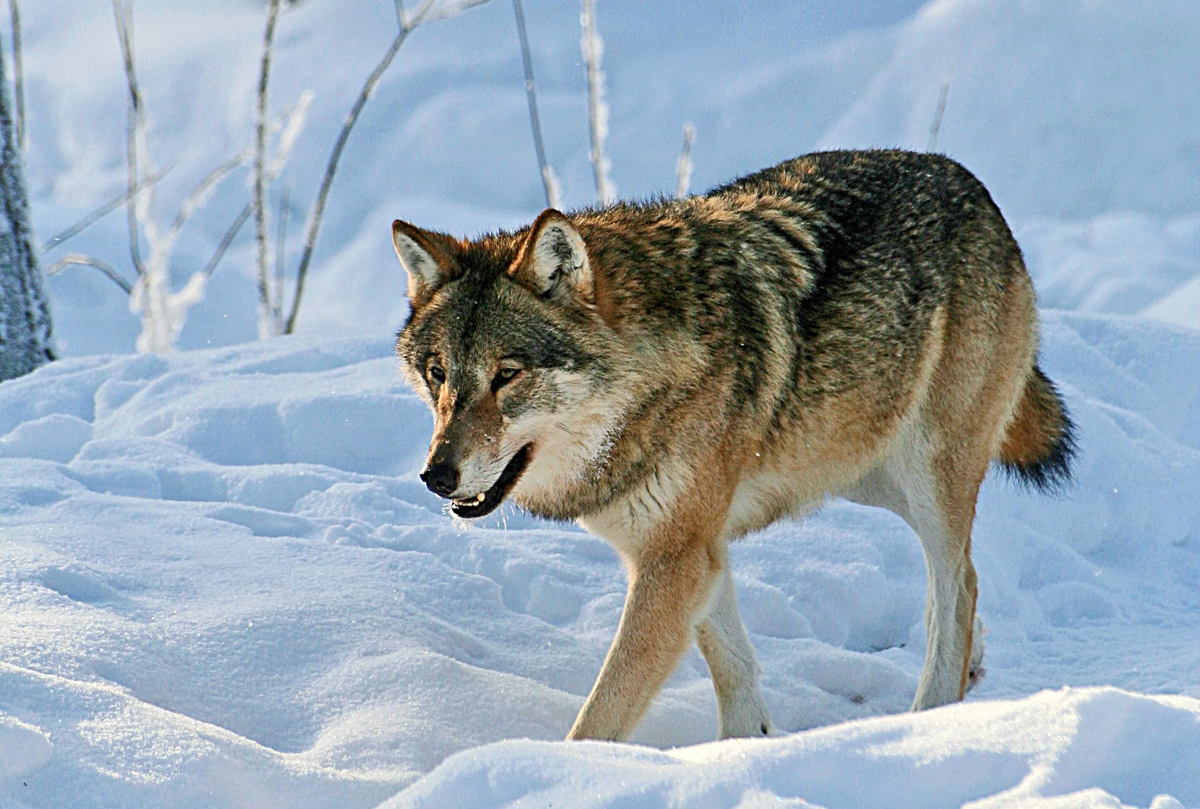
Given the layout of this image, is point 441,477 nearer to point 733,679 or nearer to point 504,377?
point 504,377

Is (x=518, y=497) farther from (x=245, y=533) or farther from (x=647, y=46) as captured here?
(x=647, y=46)

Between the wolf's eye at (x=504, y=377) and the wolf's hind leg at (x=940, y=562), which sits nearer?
the wolf's eye at (x=504, y=377)

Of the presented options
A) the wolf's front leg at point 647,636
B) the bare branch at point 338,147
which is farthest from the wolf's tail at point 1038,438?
the bare branch at point 338,147

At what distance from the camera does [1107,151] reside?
1209 centimetres

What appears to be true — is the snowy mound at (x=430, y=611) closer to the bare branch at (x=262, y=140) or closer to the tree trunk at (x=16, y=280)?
the tree trunk at (x=16, y=280)

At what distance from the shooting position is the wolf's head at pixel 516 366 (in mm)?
3035

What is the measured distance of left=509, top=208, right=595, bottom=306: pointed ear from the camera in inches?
122

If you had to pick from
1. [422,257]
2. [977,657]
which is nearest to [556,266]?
[422,257]

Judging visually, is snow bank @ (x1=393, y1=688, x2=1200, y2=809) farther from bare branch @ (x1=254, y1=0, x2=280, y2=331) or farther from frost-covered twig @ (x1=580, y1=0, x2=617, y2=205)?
bare branch @ (x1=254, y1=0, x2=280, y2=331)

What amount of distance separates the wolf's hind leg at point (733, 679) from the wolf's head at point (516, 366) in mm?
711

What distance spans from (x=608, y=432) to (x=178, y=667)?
122cm

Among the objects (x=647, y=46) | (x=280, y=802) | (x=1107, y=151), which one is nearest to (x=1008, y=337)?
(x=280, y=802)

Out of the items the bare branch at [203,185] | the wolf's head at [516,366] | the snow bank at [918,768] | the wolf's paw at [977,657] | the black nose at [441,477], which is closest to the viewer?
the snow bank at [918,768]

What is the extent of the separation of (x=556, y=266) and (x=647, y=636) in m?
1.00
